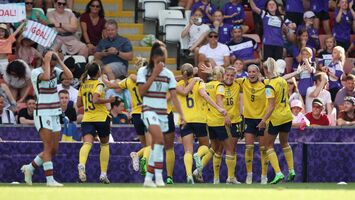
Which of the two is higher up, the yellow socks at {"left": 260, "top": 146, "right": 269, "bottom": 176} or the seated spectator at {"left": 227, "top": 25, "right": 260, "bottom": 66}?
the seated spectator at {"left": 227, "top": 25, "right": 260, "bottom": 66}

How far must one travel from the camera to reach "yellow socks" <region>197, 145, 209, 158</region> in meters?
23.8

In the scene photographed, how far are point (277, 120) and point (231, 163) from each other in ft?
4.00

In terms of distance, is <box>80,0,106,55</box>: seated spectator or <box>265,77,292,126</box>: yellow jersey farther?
<box>80,0,106,55</box>: seated spectator

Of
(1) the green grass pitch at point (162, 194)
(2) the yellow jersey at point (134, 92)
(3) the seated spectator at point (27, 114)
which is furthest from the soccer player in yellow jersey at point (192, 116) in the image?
(1) the green grass pitch at point (162, 194)

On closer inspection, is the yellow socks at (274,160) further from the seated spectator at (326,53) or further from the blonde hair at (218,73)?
the seated spectator at (326,53)

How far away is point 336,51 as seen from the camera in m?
28.7

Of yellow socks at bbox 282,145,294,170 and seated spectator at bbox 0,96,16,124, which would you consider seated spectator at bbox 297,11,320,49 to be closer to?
yellow socks at bbox 282,145,294,170

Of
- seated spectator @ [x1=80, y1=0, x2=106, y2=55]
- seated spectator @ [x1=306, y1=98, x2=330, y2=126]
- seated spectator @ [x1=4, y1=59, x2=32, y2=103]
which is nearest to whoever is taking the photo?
seated spectator @ [x1=306, y1=98, x2=330, y2=126]

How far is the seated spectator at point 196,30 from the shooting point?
29.2m

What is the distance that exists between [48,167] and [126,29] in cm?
949

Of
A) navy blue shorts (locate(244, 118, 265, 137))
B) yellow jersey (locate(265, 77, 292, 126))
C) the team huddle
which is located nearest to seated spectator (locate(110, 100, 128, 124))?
the team huddle

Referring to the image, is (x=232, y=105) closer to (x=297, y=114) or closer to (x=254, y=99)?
(x=254, y=99)

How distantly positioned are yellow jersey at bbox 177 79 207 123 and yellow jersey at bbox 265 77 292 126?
1.32 metres

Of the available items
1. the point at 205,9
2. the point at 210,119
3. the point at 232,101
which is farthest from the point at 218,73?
the point at 205,9
